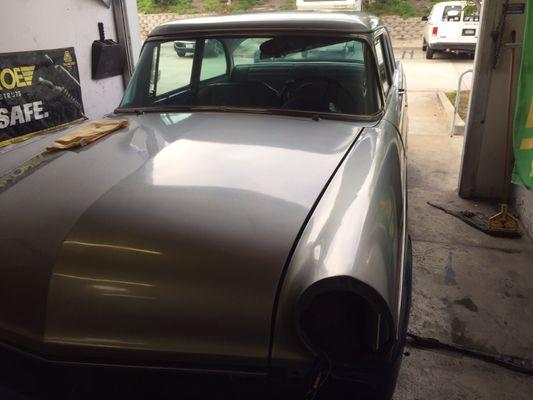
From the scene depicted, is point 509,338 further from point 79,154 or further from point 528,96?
point 79,154

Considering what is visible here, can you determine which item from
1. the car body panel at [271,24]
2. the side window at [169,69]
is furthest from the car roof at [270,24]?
the side window at [169,69]

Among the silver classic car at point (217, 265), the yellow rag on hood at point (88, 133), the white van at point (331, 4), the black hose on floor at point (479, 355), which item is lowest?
the black hose on floor at point (479, 355)

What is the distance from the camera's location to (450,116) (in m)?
7.39

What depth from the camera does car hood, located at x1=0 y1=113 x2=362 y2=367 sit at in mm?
1371

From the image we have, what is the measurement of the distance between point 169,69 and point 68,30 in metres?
1.93

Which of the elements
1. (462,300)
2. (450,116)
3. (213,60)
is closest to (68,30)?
(213,60)

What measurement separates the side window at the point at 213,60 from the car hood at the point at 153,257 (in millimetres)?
1401

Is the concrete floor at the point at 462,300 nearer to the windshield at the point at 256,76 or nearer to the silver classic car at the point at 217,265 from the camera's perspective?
the silver classic car at the point at 217,265

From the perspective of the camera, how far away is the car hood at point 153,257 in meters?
1.37

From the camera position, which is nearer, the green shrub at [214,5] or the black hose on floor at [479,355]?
the black hose on floor at [479,355]

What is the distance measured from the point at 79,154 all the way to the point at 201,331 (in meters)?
1.25

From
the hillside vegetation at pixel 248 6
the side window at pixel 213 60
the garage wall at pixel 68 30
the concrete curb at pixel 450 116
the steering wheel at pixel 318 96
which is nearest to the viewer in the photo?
the steering wheel at pixel 318 96

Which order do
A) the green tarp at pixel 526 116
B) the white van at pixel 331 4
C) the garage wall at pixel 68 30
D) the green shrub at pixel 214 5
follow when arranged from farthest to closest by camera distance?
the green shrub at pixel 214 5 < the white van at pixel 331 4 < the garage wall at pixel 68 30 < the green tarp at pixel 526 116

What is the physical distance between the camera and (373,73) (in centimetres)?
276
